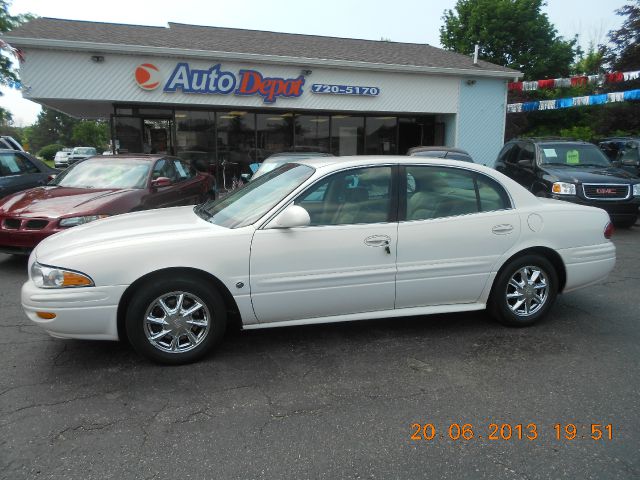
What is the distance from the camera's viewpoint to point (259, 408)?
289cm

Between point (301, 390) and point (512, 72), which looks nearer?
point (301, 390)

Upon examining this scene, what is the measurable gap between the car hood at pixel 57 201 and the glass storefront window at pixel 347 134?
10.4m

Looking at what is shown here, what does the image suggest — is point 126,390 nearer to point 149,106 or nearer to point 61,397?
point 61,397

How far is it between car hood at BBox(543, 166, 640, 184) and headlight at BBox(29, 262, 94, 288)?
8.48m

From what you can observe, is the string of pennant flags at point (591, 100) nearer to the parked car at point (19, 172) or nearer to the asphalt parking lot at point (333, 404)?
the asphalt parking lot at point (333, 404)

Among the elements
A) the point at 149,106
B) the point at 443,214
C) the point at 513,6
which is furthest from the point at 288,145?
the point at 513,6

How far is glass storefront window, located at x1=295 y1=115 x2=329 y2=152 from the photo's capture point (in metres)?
15.7

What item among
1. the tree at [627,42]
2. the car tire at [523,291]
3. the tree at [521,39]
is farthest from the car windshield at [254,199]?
the tree at [521,39]

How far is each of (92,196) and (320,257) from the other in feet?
13.7

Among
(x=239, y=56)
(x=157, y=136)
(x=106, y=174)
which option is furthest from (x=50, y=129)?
(x=106, y=174)

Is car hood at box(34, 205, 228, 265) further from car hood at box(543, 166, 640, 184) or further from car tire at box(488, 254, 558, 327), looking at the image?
car hood at box(543, 166, 640, 184)

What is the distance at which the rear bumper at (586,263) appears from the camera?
4223 millimetres

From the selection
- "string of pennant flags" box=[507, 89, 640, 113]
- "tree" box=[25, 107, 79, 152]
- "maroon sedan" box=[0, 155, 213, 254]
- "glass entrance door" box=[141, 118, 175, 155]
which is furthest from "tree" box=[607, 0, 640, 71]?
"tree" box=[25, 107, 79, 152]

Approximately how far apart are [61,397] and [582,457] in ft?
10.1
